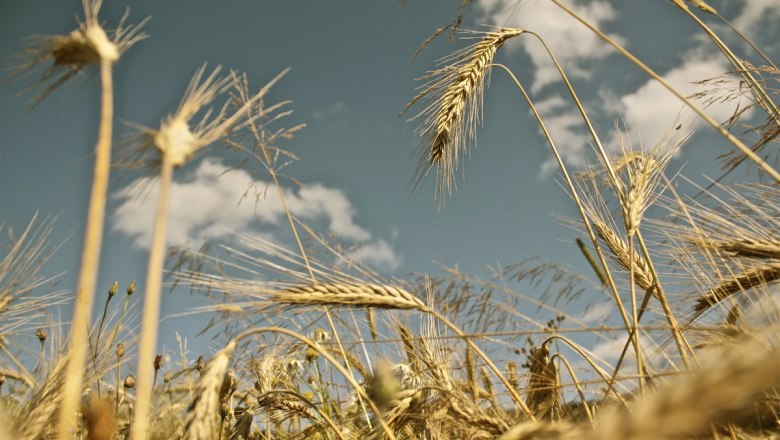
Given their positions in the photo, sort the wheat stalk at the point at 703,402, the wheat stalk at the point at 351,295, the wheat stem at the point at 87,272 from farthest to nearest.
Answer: the wheat stalk at the point at 351,295 → the wheat stem at the point at 87,272 → the wheat stalk at the point at 703,402

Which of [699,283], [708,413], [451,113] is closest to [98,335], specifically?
[451,113]

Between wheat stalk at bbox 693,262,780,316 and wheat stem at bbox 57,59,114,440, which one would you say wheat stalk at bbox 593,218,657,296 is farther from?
wheat stem at bbox 57,59,114,440

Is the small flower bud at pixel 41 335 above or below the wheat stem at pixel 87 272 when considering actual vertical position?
above

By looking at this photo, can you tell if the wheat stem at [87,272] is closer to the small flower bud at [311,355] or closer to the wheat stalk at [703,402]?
the wheat stalk at [703,402]

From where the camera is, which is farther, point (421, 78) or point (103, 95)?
point (421, 78)

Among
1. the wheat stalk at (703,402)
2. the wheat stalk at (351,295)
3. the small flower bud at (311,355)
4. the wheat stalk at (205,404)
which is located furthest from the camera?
the small flower bud at (311,355)

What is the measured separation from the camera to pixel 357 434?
2318mm

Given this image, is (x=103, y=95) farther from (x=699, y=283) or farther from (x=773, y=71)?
(x=773, y=71)

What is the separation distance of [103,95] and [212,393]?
0.69m

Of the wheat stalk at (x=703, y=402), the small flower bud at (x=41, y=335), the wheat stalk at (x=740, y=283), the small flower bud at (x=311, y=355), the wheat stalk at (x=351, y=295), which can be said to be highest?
the small flower bud at (x=41, y=335)

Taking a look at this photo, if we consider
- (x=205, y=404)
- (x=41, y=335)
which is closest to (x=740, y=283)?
(x=205, y=404)

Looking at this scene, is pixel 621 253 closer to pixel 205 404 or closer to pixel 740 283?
pixel 740 283

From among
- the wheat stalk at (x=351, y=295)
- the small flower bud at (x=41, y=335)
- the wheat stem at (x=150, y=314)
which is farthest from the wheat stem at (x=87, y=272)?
the small flower bud at (x=41, y=335)

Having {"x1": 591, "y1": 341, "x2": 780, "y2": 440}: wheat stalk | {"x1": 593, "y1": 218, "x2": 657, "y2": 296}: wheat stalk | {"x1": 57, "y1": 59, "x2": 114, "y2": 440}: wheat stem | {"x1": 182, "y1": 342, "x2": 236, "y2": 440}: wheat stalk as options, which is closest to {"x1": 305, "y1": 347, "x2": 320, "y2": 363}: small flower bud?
{"x1": 593, "y1": 218, "x2": 657, "y2": 296}: wheat stalk
